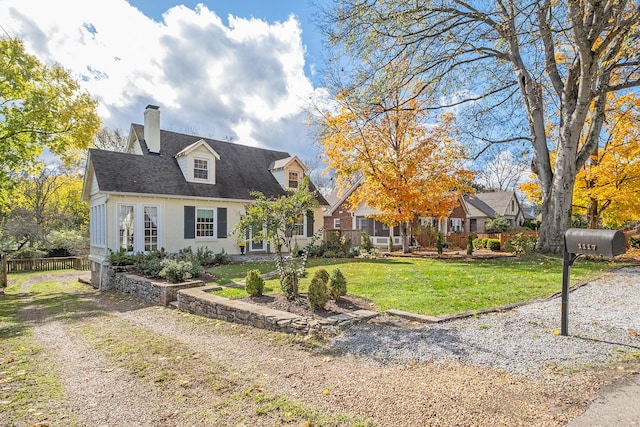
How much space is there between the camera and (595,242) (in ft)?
14.3

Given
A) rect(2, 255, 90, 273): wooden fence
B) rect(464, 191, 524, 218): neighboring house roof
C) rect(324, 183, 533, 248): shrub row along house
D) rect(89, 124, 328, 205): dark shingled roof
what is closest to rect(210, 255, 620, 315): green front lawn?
rect(89, 124, 328, 205): dark shingled roof

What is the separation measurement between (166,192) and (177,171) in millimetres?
1891

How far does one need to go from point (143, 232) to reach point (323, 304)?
1094 centimetres

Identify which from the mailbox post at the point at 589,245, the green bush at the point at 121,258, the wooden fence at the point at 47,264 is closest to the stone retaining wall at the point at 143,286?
the green bush at the point at 121,258

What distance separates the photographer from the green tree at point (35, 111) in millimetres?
13531

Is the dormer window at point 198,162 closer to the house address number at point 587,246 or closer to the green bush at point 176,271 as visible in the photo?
the green bush at point 176,271

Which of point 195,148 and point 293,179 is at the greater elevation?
point 195,148

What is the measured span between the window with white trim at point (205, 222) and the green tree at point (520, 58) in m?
8.61

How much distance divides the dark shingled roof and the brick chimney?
38 centimetres

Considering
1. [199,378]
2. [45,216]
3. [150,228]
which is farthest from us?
[45,216]

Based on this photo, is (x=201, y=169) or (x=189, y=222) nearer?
(x=189, y=222)

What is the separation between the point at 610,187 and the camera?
51.5ft

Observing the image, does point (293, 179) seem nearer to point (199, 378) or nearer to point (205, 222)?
point (205, 222)

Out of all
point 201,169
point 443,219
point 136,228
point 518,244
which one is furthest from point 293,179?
point 518,244
